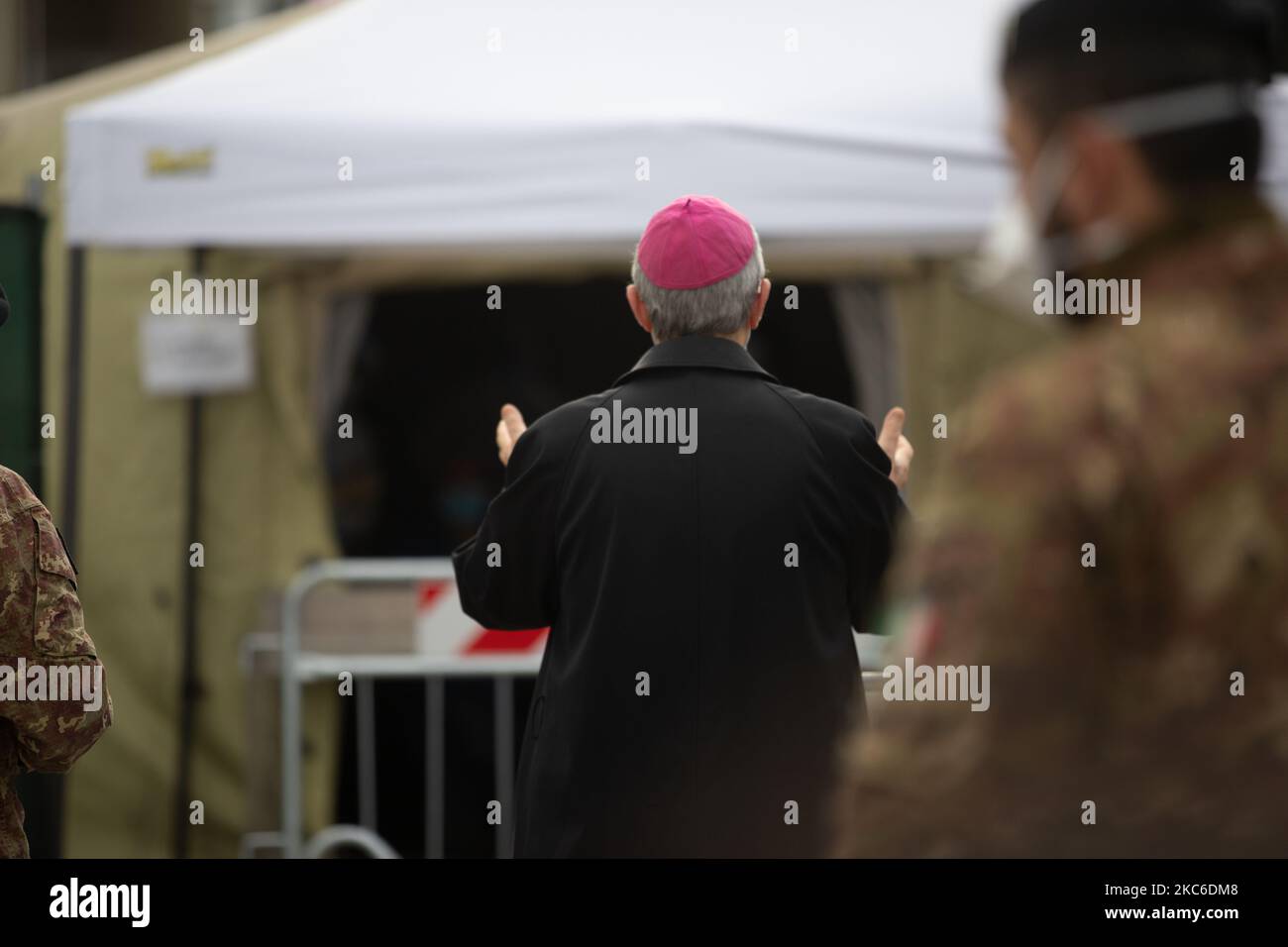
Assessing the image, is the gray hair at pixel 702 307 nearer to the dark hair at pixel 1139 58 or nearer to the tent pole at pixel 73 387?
the dark hair at pixel 1139 58

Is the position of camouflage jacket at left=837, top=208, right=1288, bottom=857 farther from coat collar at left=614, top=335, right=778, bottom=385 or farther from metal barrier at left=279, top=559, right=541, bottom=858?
metal barrier at left=279, top=559, right=541, bottom=858

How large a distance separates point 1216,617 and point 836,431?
1.34 m

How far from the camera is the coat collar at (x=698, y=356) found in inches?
97.9

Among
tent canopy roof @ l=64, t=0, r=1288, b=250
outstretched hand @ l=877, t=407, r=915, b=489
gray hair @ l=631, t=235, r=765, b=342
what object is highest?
tent canopy roof @ l=64, t=0, r=1288, b=250

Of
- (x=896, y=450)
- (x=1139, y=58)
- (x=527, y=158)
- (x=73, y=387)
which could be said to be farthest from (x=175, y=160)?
(x=1139, y=58)

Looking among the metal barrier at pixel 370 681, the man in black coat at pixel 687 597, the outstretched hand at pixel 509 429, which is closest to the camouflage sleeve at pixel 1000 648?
the man in black coat at pixel 687 597

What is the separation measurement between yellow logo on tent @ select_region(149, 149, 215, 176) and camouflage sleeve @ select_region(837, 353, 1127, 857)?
3.65 metres

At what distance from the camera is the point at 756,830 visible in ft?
7.74

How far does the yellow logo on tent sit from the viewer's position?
14.7ft

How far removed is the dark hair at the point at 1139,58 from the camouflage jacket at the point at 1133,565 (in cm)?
11

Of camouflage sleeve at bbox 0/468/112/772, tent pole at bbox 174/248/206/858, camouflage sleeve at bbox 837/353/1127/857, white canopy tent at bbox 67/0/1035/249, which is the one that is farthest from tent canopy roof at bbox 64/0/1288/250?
camouflage sleeve at bbox 837/353/1127/857

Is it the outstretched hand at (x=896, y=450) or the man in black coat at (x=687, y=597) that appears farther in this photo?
the outstretched hand at (x=896, y=450)

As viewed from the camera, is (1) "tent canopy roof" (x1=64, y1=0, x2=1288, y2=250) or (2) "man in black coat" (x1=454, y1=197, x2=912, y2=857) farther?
(1) "tent canopy roof" (x1=64, y1=0, x2=1288, y2=250)

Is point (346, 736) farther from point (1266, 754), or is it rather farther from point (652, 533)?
point (1266, 754)
